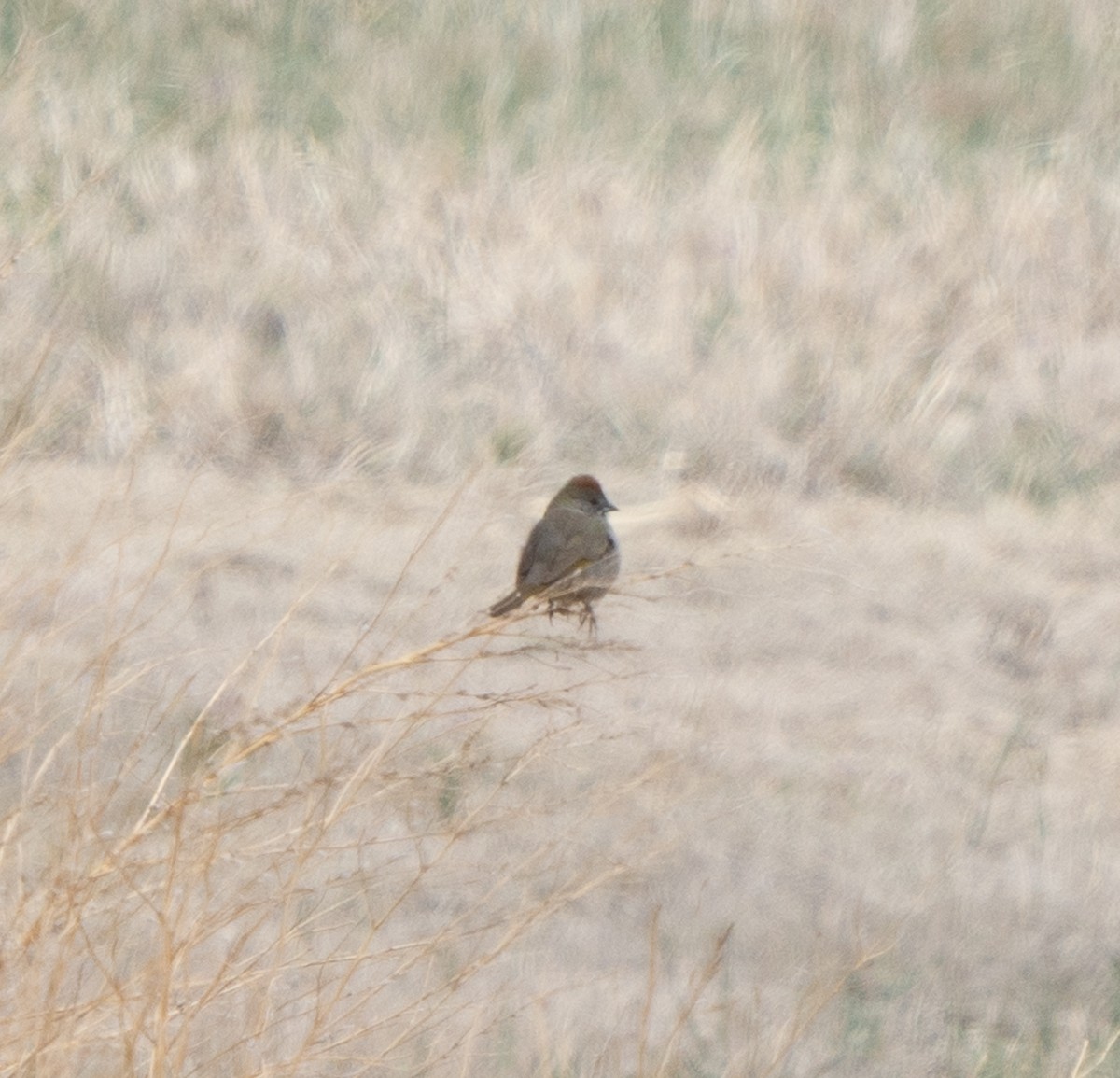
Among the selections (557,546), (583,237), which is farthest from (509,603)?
(583,237)

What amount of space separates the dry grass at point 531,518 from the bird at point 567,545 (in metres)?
0.18

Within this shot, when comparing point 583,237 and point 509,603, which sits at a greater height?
point 583,237

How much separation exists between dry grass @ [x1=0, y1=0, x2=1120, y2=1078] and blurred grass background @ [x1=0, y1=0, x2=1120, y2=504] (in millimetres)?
19

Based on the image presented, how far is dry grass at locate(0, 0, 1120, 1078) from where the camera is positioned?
2.37 m

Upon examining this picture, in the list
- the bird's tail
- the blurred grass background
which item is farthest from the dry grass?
the bird's tail

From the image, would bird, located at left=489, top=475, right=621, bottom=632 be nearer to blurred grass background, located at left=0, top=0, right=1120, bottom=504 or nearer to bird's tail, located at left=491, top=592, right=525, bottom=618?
bird's tail, located at left=491, top=592, right=525, bottom=618

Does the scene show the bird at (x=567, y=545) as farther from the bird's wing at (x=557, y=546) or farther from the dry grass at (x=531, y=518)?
the dry grass at (x=531, y=518)

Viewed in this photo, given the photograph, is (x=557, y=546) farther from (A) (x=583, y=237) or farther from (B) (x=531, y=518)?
(A) (x=583, y=237)

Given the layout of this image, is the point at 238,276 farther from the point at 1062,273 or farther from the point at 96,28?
the point at 1062,273

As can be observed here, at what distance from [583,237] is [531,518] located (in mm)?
1432

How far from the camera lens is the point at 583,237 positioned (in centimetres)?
583

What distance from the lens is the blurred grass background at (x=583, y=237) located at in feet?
16.9

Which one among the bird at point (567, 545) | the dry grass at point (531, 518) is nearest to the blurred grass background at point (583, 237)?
the dry grass at point (531, 518)

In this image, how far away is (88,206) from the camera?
589cm
